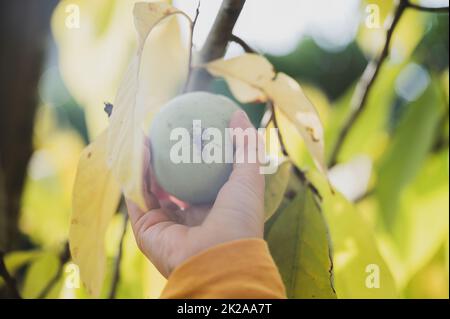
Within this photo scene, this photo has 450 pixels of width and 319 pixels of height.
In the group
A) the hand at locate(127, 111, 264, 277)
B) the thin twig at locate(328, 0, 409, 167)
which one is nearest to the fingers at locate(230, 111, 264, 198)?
the hand at locate(127, 111, 264, 277)

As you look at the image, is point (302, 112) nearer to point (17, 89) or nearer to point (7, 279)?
point (7, 279)

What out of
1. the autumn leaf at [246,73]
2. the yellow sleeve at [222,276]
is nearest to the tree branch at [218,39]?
the autumn leaf at [246,73]

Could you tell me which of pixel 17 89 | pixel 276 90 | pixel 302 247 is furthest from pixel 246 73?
pixel 17 89

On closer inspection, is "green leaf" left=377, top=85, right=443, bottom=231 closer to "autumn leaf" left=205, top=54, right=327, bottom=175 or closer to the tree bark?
"autumn leaf" left=205, top=54, right=327, bottom=175

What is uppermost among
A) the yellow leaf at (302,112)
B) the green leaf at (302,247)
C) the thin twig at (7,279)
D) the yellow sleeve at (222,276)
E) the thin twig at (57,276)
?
the yellow leaf at (302,112)

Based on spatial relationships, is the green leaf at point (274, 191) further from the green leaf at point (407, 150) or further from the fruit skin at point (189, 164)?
the green leaf at point (407, 150)
